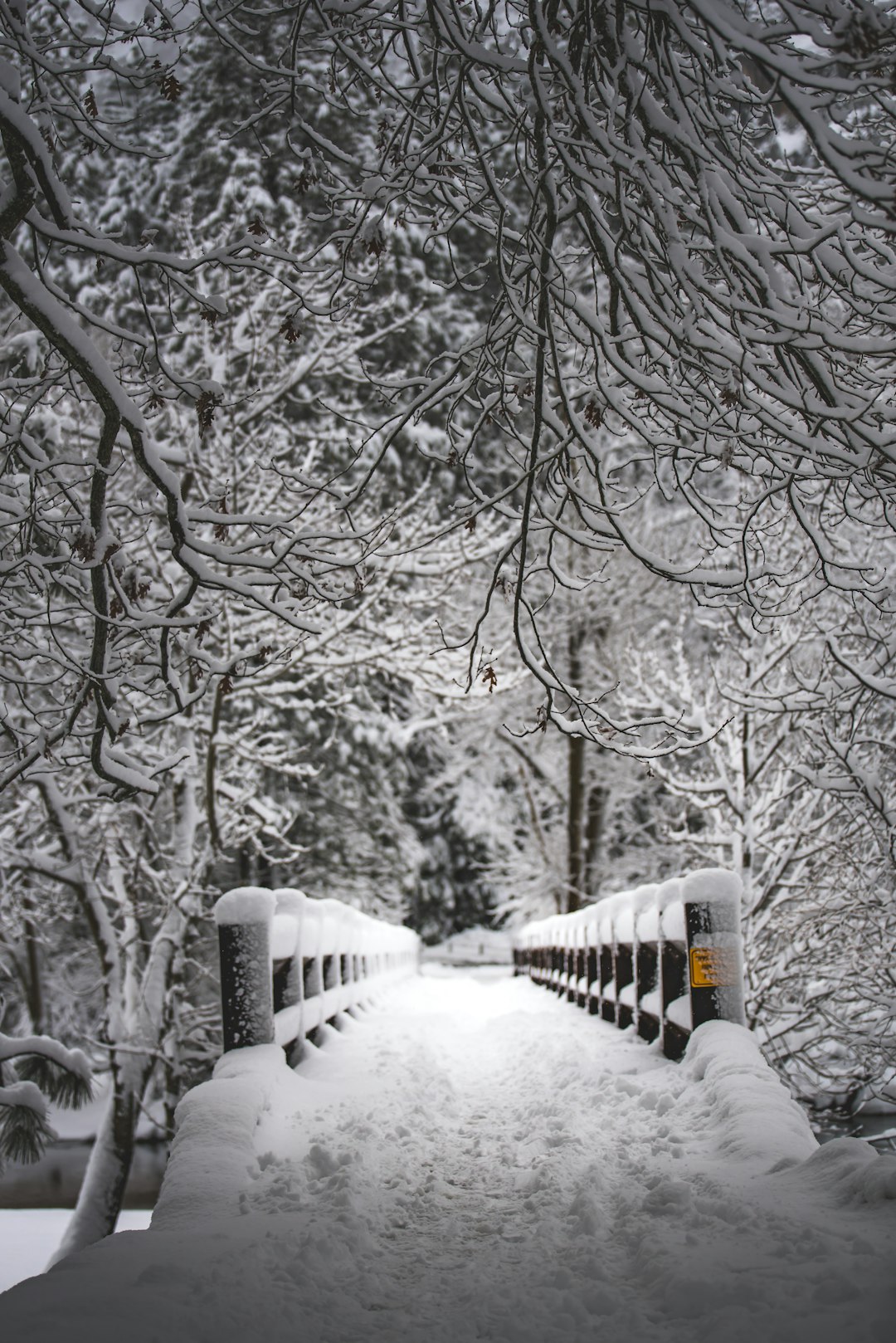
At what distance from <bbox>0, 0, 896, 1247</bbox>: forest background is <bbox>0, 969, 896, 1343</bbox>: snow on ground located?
153 cm

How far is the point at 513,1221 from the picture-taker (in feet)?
10.8

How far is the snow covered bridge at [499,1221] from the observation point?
229 cm

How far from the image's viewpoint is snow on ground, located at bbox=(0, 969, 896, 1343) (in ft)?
7.50

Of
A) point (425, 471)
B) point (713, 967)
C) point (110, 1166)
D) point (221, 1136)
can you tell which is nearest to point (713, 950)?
point (713, 967)

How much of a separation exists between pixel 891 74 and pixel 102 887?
1085 centimetres

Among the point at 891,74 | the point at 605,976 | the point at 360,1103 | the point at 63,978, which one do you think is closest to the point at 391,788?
the point at 63,978

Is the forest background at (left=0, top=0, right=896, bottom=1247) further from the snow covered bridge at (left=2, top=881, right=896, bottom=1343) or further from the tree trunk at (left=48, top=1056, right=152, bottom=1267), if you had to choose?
the snow covered bridge at (left=2, top=881, right=896, bottom=1343)

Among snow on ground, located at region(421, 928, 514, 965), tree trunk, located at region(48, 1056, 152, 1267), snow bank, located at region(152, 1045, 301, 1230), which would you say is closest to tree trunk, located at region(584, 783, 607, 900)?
tree trunk, located at region(48, 1056, 152, 1267)

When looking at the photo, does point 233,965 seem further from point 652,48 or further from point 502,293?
point 652,48

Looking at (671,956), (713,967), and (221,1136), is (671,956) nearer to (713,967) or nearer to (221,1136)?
(713,967)

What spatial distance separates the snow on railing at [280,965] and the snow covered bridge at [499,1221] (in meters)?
0.14

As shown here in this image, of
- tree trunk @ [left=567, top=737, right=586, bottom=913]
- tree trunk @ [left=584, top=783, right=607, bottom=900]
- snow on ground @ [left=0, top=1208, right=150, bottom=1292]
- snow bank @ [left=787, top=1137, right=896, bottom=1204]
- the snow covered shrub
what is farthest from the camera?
tree trunk @ [left=584, top=783, right=607, bottom=900]

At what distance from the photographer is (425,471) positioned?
1695cm

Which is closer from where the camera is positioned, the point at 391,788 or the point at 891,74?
the point at 891,74
